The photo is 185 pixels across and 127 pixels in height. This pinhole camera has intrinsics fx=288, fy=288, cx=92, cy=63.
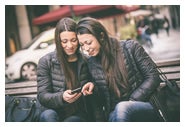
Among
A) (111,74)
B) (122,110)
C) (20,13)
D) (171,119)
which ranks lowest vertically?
(171,119)

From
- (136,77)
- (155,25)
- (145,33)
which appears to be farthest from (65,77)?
(155,25)

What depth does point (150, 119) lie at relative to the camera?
273 centimetres

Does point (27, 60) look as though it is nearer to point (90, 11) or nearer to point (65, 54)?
point (65, 54)

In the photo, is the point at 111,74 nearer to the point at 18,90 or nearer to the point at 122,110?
the point at 122,110

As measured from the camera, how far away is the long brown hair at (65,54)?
9.26 feet

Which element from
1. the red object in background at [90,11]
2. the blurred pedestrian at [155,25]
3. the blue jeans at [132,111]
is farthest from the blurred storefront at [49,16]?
the blue jeans at [132,111]

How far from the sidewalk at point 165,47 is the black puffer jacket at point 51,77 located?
75 centimetres

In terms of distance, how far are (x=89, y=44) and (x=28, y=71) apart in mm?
874

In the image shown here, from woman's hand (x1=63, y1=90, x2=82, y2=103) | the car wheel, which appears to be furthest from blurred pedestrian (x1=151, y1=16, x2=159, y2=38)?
the car wheel

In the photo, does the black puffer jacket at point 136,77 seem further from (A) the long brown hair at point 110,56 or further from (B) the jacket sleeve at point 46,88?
(B) the jacket sleeve at point 46,88

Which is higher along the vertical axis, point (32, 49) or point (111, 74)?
point (32, 49)

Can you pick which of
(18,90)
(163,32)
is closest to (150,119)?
(163,32)

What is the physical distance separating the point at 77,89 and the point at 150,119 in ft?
2.48

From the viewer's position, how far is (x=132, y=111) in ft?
8.10
